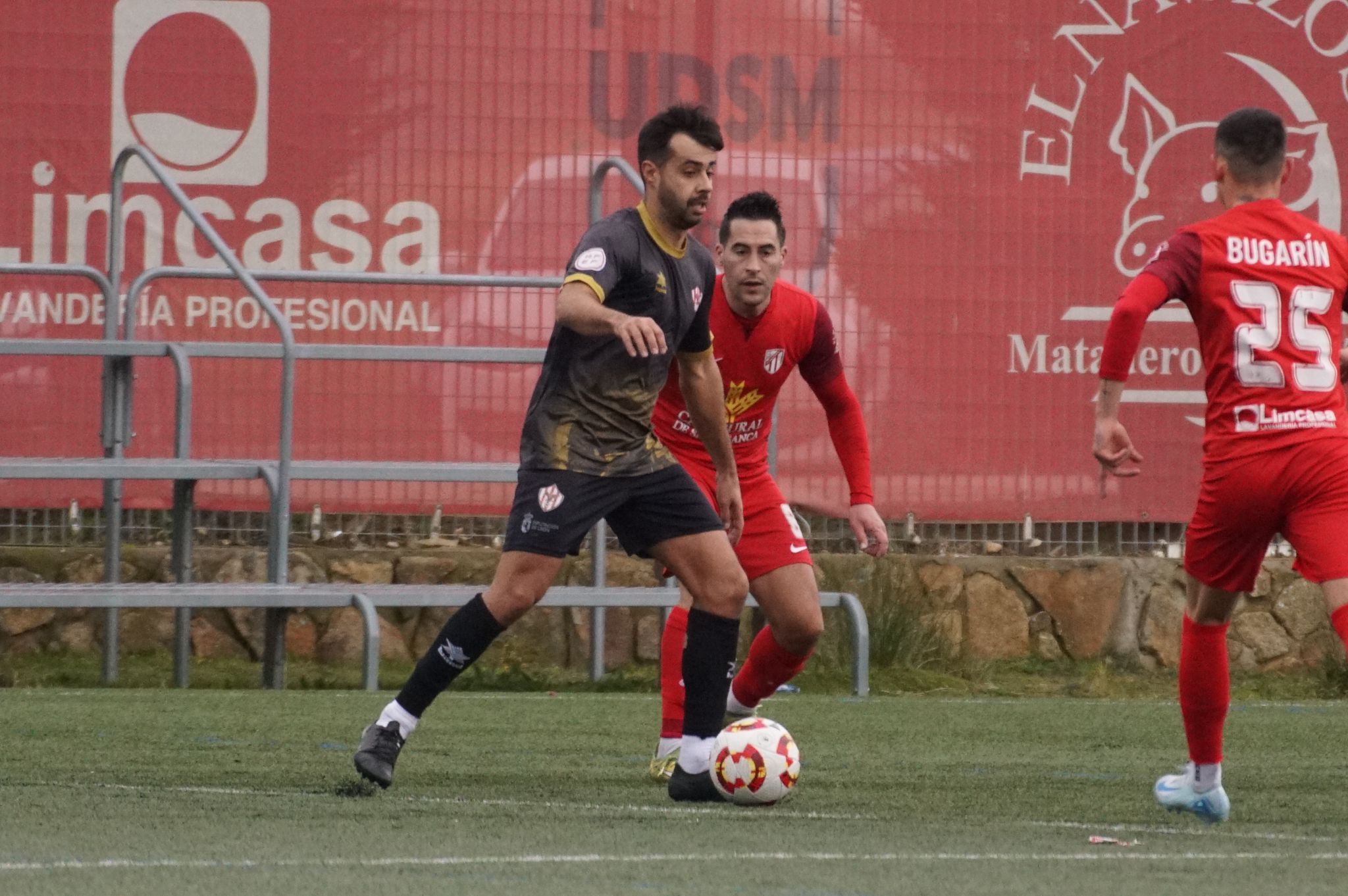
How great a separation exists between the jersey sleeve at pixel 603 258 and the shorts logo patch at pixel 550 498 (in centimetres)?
53

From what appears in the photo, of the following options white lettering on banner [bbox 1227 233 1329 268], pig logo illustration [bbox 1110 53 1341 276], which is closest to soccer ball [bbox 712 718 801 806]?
white lettering on banner [bbox 1227 233 1329 268]

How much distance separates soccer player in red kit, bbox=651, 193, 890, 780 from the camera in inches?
283

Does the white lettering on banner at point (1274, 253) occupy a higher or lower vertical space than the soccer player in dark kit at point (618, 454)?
higher

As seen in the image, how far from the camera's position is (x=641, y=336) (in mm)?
5492

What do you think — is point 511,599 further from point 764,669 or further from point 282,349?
point 282,349

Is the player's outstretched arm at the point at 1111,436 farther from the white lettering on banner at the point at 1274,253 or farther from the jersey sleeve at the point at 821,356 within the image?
the jersey sleeve at the point at 821,356

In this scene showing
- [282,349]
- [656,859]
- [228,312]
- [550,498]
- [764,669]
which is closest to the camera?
[656,859]

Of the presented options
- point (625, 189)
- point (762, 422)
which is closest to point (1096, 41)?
point (625, 189)

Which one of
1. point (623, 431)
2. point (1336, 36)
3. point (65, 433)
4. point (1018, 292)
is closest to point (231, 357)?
point (65, 433)

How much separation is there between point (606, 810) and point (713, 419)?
125 cm

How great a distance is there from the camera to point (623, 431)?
624 centimetres

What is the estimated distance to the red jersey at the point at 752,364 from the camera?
7.36 meters

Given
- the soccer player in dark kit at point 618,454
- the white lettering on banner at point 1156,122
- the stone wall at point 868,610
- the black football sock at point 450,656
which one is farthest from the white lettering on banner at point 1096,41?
the black football sock at point 450,656

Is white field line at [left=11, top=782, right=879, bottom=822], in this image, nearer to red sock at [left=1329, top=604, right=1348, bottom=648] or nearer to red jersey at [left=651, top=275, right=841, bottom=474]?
red sock at [left=1329, top=604, right=1348, bottom=648]
